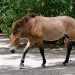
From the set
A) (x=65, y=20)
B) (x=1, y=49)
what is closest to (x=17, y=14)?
(x=1, y=49)

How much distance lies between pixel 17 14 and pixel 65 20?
5.52 metres

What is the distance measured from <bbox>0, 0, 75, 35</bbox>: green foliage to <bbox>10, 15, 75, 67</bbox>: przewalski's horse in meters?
4.52

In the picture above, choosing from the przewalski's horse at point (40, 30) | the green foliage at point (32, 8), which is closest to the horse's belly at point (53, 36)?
the przewalski's horse at point (40, 30)

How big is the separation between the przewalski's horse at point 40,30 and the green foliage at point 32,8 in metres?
4.52

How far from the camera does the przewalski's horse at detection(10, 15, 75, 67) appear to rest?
9.73m

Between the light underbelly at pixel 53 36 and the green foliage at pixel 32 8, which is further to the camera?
the green foliage at pixel 32 8

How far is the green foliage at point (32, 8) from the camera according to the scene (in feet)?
48.6

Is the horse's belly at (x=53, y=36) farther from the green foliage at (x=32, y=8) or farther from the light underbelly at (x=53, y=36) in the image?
the green foliage at (x=32, y=8)

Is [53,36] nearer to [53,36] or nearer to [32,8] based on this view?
[53,36]

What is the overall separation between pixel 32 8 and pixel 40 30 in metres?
5.23

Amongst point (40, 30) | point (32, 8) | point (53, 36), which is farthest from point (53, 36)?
point (32, 8)

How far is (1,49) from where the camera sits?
14.9m

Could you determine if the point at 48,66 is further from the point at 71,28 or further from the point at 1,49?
the point at 1,49

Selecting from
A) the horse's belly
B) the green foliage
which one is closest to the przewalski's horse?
the horse's belly
